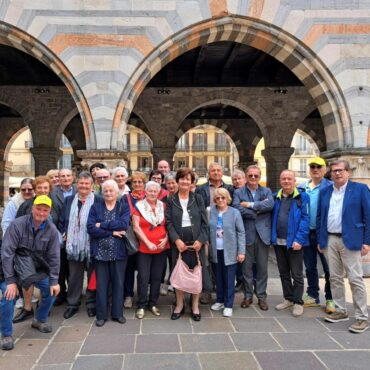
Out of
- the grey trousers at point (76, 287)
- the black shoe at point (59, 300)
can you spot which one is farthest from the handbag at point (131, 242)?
the black shoe at point (59, 300)

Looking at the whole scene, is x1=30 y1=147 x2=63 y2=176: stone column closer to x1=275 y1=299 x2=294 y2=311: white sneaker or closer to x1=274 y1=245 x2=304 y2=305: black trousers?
x1=274 y1=245 x2=304 y2=305: black trousers

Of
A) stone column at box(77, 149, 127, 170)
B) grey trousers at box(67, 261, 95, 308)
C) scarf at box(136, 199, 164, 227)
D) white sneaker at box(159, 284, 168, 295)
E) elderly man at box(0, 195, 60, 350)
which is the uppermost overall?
stone column at box(77, 149, 127, 170)

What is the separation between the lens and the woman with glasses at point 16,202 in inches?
168

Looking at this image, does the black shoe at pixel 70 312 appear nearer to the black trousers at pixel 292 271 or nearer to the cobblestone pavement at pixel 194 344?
the cobblestone pavement at pixel 194 344

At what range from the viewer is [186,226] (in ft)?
13.5

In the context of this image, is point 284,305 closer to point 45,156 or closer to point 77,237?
point 77,237

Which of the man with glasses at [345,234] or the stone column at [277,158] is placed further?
the stone column at [277,158]

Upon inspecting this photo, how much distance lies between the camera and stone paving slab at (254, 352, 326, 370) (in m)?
3.09

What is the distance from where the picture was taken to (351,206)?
3.94m

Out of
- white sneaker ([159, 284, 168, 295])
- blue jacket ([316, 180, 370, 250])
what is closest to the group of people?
blue jacket ([316, 180, 370, 250])

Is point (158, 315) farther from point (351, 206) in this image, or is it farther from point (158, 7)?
point (158, 7)

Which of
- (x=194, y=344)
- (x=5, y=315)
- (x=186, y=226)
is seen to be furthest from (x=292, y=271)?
(x=5, y=315)

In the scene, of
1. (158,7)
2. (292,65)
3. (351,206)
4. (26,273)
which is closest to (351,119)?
(292,65)

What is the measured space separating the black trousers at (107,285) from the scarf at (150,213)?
53 cm
